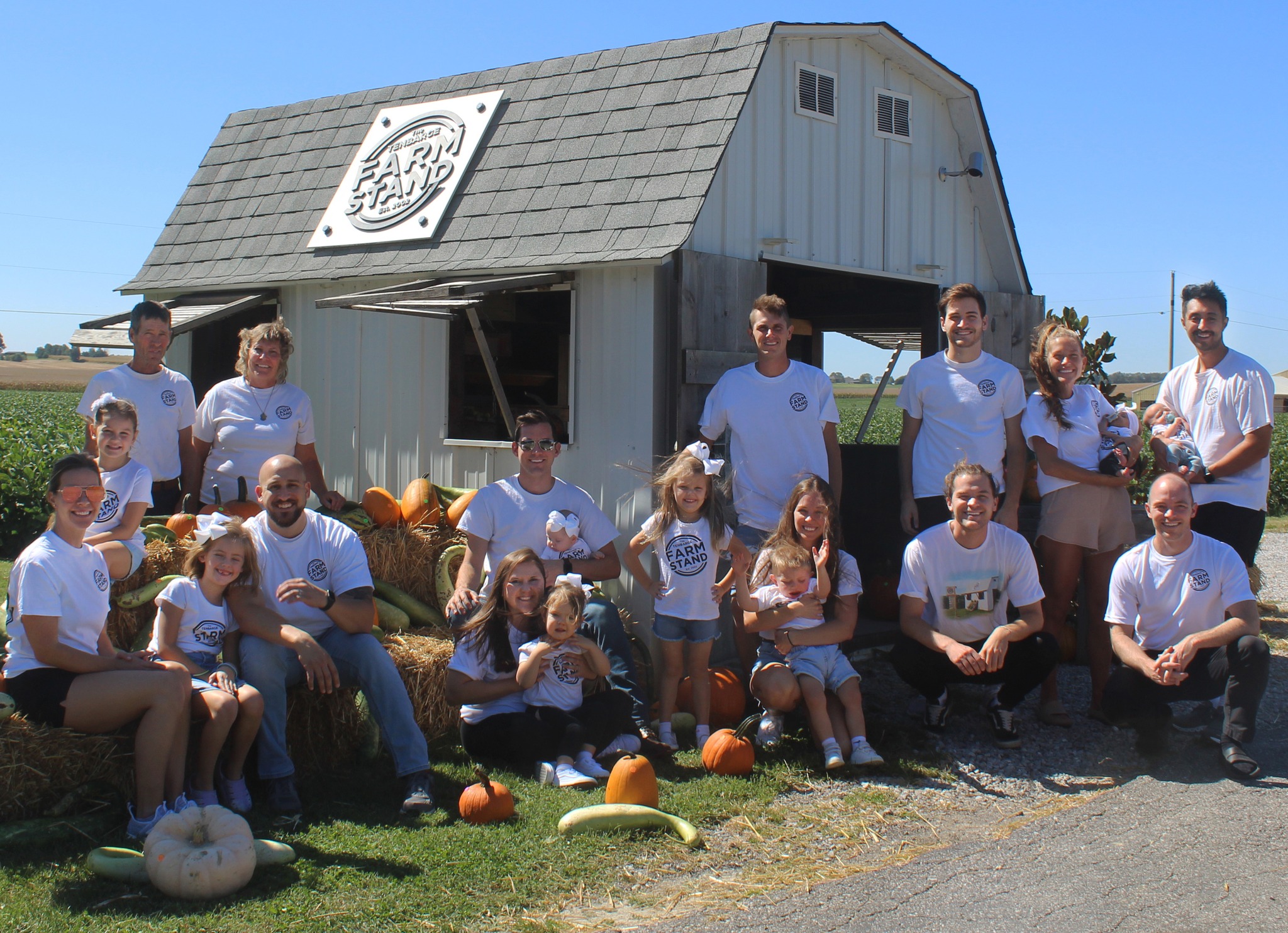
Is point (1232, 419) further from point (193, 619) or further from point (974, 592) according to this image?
point (193, 619)

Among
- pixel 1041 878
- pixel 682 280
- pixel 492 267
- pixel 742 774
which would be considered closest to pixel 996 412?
pixel 682 280

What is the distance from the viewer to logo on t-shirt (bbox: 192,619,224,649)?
4.65 meters

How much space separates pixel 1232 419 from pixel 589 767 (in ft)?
11.9

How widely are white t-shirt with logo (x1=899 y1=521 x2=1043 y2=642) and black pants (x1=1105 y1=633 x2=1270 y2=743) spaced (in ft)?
1.95

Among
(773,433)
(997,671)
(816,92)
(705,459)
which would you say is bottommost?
(997,671)

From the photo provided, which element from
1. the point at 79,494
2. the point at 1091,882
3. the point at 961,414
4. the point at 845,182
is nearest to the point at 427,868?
the point at 79,494

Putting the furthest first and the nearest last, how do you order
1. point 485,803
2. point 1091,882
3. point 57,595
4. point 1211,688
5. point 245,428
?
point 245,428, point 1211,688, point 485,803, point 57,595, point 1091,882

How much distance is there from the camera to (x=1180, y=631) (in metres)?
5.29

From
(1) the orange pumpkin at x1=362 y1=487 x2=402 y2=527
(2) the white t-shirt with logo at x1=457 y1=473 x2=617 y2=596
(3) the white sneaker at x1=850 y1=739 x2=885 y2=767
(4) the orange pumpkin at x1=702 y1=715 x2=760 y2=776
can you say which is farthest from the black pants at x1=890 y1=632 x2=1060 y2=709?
(1) the orange pumpkin at x1=362 y1=487 x2=402 y2=527

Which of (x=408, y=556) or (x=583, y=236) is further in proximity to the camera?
(x=583, y=236)

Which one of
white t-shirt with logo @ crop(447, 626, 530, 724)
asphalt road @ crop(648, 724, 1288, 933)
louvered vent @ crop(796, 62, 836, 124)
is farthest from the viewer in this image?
louvered vent @ crop(796, 62, 836, 124)

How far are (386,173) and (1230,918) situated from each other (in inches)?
273

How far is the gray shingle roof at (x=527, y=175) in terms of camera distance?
670 cm

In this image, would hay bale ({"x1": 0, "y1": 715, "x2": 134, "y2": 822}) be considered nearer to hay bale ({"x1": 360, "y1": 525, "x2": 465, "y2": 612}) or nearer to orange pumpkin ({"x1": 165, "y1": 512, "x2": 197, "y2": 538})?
orange pumpkin ({"x1": 165, "y1": 512, "x2": 197, "y2": 538})
